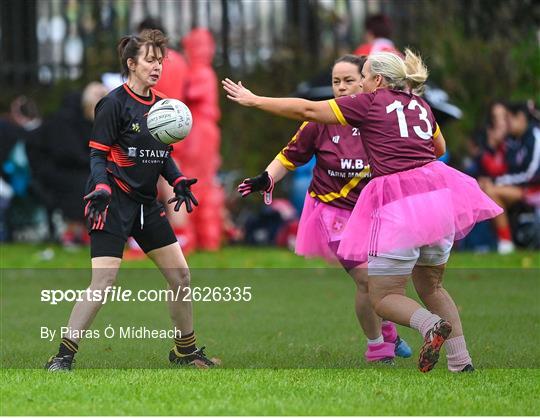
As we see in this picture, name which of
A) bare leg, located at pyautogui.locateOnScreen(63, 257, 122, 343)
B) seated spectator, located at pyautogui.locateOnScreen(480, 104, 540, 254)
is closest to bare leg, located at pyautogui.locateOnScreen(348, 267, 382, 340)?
bare leg, located at pyautogui.locateOnScreen(63, 257, 122, 343)

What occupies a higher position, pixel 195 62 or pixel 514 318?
pixel 195 62

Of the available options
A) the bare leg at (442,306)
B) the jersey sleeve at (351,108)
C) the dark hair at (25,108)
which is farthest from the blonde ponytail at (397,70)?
the dark hair at (25,108)

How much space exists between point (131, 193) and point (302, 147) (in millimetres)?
1232

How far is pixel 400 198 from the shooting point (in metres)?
7.22

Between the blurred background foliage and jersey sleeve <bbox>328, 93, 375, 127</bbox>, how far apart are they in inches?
427

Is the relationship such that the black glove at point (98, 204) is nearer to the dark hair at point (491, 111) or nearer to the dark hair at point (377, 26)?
the dark hair at point (377, 26)

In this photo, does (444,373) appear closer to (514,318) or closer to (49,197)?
(514,318)

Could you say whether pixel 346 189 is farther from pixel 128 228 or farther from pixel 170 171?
pixel 128 228

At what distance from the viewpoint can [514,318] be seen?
10.1 m

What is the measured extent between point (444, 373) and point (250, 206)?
1122cm

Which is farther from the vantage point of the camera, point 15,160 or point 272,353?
point 15,160

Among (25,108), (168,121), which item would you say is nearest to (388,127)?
(168,121)

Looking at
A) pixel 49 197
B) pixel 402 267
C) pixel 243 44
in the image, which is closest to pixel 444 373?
pixel 402 267

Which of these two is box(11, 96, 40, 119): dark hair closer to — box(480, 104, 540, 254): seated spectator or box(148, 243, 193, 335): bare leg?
box(480, 104, 540, 254): seated spectator
